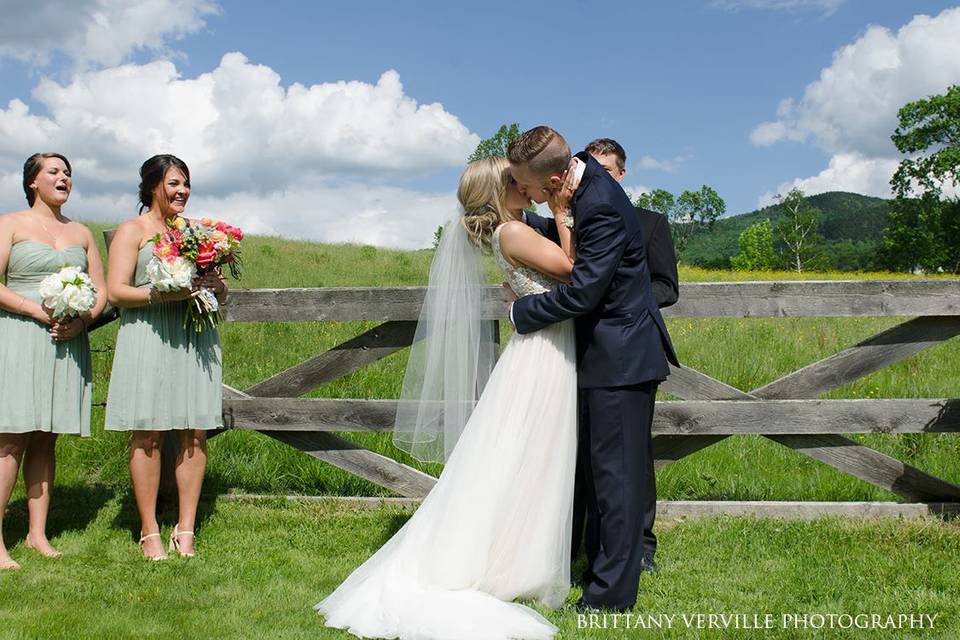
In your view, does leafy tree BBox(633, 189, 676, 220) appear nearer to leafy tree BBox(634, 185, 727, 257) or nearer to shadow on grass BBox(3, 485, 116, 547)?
leafy tree BBox(634, 185, 727, 257)

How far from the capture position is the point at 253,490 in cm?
705

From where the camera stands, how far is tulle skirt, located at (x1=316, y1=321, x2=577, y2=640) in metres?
4.45

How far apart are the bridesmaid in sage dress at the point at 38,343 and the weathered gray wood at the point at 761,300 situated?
5.00 feet

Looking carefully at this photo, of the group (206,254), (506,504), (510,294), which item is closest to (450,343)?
(510,294)

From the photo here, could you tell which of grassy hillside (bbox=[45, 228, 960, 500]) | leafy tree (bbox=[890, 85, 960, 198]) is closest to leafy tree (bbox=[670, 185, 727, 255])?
leafy tree (bbox=[890, 85, 960, 198])

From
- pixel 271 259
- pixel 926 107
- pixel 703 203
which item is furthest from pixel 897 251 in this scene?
pixel 703 203

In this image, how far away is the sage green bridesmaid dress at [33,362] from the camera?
5.38 meters

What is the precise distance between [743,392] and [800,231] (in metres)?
95.3

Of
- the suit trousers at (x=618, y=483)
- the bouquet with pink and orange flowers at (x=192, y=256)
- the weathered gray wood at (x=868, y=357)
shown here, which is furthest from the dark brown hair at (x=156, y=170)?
the weathered gray wood at (x=868, y=357)

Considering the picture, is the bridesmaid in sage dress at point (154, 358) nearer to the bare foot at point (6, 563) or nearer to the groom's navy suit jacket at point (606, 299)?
the bare foot at point (6, 563)

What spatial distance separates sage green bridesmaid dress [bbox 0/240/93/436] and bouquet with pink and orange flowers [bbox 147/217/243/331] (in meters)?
0.77

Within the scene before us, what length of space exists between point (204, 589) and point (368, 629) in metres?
1.35

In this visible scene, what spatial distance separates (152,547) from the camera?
18.5 ft

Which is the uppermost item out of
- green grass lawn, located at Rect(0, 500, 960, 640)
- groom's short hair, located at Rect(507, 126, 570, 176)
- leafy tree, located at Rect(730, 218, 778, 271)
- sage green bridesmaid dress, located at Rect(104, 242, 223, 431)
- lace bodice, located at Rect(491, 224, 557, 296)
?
leafy tree, located at Rect(730, 218, 778, 271)
